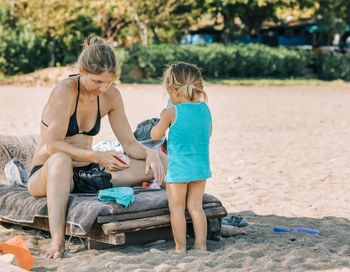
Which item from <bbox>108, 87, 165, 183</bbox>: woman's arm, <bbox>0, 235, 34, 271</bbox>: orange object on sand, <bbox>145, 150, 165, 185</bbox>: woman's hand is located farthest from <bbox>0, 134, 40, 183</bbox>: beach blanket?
<bbox>0, 235, 34, 271</bbox>: orange object on sand

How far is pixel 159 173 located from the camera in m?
4.37

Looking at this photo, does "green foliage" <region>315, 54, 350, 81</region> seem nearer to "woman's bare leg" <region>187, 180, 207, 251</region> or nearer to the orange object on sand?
"woman's bare leg" <region>187, 180, 207, 251</region>

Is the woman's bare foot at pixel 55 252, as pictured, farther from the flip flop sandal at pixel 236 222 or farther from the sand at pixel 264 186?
the flip flop sandal at pixel 236 222

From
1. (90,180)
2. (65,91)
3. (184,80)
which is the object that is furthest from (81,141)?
(184,80)

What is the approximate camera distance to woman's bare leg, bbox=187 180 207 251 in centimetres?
392

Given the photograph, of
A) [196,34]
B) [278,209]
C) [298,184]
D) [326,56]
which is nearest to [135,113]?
[298,184]

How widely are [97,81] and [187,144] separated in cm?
79

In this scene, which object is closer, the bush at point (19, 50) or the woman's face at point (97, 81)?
the woman's face at point (97, 81)

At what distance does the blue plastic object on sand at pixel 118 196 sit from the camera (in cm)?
385

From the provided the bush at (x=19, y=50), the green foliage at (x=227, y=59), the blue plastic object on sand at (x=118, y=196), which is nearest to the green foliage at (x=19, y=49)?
the bush at (x=19, y=50)

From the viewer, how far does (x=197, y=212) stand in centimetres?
396

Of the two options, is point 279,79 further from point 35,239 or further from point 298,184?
point 35,239

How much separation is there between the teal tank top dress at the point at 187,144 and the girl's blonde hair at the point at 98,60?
547 millimetres

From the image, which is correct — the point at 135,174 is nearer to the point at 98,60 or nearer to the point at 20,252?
the point at 98,60
